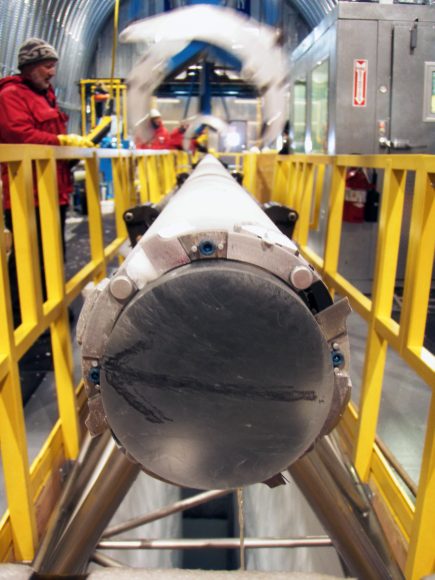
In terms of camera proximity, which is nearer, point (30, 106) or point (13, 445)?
point (13, 445)

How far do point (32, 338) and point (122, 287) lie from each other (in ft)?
3.49

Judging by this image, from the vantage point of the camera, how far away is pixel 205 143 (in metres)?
7.14

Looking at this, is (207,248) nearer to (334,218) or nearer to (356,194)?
(334,218)

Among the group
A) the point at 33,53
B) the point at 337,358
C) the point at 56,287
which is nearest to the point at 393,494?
the point at 337,358

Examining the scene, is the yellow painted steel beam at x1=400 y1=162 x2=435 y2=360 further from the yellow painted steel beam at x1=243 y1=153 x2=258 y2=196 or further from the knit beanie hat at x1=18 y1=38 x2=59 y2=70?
the yellow painted steel beam at x1=243 y1=153 x2=258 y2=196

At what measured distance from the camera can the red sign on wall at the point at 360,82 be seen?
4.69 metres

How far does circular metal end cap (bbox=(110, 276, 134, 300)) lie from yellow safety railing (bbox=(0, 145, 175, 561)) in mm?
724

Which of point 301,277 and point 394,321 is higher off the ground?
point 301,277

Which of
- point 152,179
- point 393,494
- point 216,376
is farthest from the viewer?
point 152,179

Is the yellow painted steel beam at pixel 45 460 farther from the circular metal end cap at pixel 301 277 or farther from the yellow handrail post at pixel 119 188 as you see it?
the yellow handrail post at pixel 119 188

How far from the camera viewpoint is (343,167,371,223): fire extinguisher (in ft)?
15.8

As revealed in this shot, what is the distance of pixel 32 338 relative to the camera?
190cm

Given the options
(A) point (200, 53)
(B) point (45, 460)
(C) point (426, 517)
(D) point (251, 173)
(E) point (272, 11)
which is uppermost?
(E) point (272, 11)

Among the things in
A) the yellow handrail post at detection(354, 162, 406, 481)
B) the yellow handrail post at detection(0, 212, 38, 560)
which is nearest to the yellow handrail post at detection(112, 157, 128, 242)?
the yellow handrail post at detection(354, 162, 406, 481)
